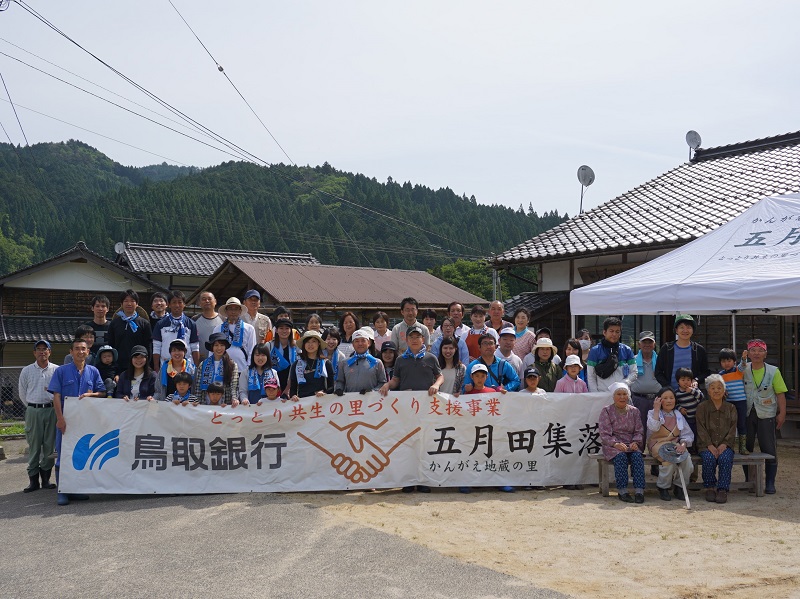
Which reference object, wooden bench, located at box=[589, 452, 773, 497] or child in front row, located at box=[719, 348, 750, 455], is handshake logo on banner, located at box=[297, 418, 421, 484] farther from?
child in front row, located at box=[719, 348, 750, 455]

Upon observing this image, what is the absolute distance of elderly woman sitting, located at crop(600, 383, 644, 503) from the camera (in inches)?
284

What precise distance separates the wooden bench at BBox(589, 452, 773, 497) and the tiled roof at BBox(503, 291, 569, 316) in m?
6.34

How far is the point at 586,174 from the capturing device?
17422 millimetres

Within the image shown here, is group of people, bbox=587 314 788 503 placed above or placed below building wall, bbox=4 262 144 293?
below

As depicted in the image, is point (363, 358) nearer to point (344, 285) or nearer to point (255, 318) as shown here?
point (255, 318)

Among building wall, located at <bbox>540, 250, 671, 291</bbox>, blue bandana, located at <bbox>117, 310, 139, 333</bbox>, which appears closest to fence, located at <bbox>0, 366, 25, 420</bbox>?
blue bandana, located at <bbox>117, 310, 139, 333</bbox>

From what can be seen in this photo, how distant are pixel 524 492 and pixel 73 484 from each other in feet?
15.4

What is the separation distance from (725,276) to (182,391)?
6003 mm

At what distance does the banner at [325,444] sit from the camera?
24.5 ft

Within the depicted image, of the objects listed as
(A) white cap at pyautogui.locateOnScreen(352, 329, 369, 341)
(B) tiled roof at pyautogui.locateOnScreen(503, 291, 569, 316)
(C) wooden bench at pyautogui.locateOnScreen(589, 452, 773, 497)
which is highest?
(B) tiled roof at pyautogui.locateOnScreen(503, 291, 569, 316)

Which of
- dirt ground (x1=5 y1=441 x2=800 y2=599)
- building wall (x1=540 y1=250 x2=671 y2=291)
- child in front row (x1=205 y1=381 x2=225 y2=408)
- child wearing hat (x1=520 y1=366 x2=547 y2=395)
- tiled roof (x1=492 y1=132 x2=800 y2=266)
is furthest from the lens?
building wall (x1=540 y1=250 x2=671 y2=291)

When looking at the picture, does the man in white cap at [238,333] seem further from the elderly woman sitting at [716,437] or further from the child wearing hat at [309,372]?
the elderly woman sitting at [716,437]

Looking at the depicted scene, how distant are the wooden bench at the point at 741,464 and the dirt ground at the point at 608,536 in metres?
0.10

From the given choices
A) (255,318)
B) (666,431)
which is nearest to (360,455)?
(255,318)
